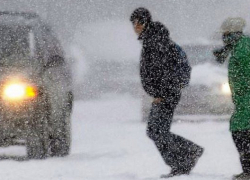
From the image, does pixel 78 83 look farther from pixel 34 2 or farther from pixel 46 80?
pixel 46 80

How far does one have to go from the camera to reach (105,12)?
135 feet

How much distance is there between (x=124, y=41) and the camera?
32.8m

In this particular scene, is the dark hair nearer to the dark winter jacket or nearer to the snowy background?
the dark winter jacket

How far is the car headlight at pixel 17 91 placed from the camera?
34.2 feet

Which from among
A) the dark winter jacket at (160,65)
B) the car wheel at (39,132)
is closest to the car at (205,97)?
the car wheel at (39,132)

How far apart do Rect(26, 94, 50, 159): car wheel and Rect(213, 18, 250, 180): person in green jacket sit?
2.63 m

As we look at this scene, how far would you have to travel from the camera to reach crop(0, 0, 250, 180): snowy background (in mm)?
9930

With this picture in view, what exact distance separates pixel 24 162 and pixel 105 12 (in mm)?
30660

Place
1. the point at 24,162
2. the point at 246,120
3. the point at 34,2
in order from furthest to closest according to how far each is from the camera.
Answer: the point at 34,2, the point at 24,162, the point at 246,120

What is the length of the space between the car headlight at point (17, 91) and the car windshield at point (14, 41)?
0.80m

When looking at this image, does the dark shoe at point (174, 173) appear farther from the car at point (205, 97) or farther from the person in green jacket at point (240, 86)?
the car at point (205, 97)

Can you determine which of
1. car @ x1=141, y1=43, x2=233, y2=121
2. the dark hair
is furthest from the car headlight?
car @ x1=141, y1=43, x2=233, y2=121

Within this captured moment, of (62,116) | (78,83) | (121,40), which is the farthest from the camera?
(121,40)

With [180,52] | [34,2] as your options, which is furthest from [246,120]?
[34,2]
